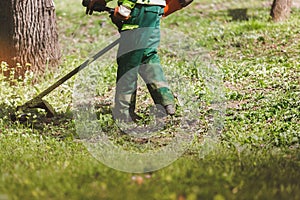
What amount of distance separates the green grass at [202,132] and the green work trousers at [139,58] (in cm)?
42

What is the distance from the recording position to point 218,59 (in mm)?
8586

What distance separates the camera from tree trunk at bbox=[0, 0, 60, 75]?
293 inches

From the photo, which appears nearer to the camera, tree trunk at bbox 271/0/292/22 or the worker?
the worker

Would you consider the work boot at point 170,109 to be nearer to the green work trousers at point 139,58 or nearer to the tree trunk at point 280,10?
the green work trousers at point 139,58

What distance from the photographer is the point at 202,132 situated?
571 cm

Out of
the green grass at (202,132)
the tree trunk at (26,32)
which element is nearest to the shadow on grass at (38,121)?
the green grass at (202,132)

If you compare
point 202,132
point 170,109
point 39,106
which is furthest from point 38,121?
point 202,132

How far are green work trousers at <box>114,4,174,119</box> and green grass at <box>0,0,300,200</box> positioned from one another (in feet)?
1.39

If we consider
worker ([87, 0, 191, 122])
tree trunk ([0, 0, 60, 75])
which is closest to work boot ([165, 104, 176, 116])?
worker ([87, 0, 191, 122])

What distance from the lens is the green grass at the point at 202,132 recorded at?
3404 mm

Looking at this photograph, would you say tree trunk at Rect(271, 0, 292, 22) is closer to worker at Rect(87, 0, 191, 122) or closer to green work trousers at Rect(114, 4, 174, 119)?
worker at Rect(87, 0, 191, 122)

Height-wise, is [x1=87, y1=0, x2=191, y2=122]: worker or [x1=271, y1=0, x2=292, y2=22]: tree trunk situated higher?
[x1=87, y1=0, x2=191, y2=122]: worker

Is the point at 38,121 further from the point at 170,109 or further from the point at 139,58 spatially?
the point at 170,109

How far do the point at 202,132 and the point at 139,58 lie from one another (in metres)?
1.05
